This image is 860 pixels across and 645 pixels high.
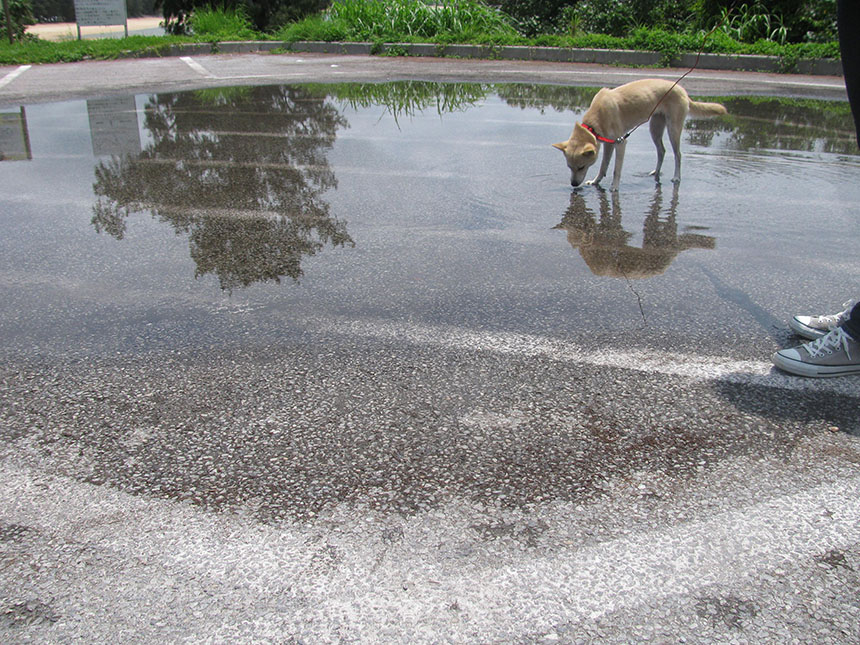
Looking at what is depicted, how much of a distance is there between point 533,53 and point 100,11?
10.6 metres

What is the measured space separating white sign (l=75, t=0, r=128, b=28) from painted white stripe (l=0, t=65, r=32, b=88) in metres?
3.85

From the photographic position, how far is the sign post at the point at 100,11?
693 inches

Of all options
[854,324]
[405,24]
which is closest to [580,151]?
[854,324]

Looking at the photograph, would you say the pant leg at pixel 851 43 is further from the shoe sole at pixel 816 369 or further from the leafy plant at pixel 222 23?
the leafy plant at pixel 222 23

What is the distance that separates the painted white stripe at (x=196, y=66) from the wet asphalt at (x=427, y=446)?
930 cm

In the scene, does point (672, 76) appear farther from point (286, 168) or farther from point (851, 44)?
point (851, 44)

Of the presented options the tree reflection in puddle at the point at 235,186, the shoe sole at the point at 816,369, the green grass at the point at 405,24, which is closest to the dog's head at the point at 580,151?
the tree reflection in puddle at the point at 235,186

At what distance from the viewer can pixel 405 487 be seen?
239cm

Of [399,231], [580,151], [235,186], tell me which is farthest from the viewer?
[235,186]

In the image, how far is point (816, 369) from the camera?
311cm

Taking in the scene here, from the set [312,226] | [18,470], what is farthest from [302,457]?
[312,226]

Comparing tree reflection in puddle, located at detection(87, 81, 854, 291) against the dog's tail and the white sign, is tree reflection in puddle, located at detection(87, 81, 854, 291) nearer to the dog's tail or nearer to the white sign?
the dog's tail

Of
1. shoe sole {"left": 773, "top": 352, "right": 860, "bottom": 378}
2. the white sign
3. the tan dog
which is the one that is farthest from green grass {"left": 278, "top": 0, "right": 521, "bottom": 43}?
shoe sole {"left": 773, "top": 352, "right": 860, "bottom": 378}

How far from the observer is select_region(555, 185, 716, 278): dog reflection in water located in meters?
4.44
